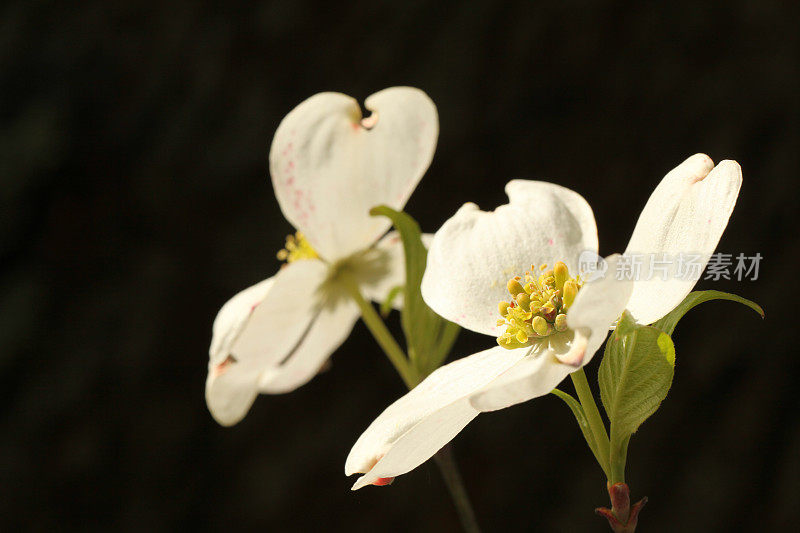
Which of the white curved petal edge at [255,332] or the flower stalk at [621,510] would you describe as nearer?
the flower stalk at [621,510]

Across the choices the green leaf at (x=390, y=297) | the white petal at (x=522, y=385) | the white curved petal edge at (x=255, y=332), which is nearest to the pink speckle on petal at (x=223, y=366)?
the white curved petal edge at (x=255, y=332)

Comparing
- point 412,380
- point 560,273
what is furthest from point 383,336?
point 560,273

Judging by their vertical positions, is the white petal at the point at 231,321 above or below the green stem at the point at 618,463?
above

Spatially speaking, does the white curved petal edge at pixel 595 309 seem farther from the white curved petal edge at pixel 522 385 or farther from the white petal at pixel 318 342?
the white petal at pixel 318 342

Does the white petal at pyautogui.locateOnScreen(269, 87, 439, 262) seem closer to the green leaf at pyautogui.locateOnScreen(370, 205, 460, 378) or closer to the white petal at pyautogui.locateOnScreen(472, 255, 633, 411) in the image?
the green leaf at pyautogui.locateOnScreen(370, 205, 460, 378)

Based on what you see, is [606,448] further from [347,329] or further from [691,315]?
[691,315]

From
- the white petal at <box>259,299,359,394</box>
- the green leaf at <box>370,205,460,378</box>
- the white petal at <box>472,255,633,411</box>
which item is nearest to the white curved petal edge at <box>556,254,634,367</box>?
the white petal at <box>472,255,633,411</box>

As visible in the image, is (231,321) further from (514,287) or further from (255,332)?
(514,287)
